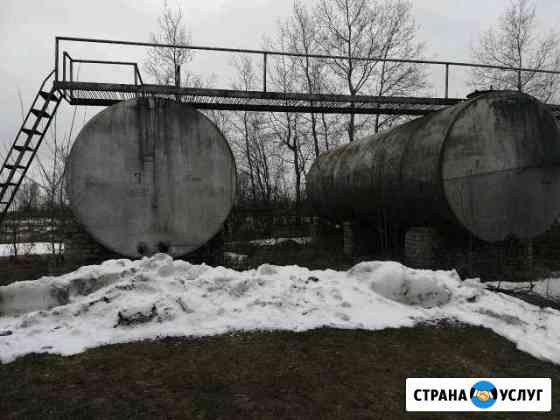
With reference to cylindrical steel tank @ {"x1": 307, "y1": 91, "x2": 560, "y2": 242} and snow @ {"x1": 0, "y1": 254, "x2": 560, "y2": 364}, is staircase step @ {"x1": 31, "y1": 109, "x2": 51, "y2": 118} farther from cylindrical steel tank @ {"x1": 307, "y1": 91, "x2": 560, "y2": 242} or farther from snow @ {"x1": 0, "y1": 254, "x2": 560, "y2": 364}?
cylindrical steel tank @ {"x1": 307, "y1": 91, "x2": 560, "y2": 242}

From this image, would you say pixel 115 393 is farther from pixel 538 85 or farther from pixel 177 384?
pixel 538 85

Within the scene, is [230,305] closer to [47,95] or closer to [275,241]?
[47,95]

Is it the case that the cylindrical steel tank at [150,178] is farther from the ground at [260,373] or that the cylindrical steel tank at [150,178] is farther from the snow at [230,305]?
the ground at [260,373]

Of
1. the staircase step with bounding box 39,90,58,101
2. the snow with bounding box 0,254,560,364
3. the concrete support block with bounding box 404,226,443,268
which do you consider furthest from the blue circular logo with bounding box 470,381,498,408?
the staircase step with bounding box 39,90,58,101

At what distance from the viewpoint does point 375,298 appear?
536cm

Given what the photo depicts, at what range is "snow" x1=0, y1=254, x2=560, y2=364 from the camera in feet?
14.5

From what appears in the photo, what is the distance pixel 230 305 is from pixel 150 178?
398cm

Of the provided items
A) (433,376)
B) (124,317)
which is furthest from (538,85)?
(124,317)

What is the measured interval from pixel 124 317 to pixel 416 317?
341cm

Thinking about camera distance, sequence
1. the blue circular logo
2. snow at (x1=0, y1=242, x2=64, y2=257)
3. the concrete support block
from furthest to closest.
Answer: snow at (x1=0, y1=242, x2=64, y2=257) < the concrete support block < the blue circular logo

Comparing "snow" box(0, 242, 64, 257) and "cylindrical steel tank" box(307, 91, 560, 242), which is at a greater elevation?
"cylindrical steel tank" box(307, 91, 560, 242)

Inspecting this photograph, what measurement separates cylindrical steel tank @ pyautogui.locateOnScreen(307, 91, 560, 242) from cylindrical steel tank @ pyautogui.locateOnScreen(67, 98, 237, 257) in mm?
3500

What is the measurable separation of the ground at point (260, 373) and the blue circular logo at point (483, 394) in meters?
0.15

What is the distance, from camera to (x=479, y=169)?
25.3 feet
